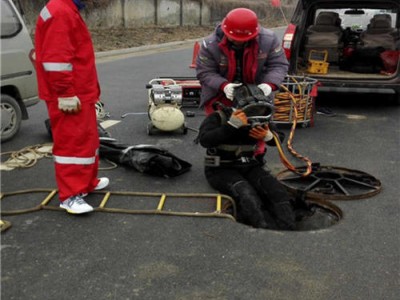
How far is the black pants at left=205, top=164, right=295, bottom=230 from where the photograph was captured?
13.0 ft

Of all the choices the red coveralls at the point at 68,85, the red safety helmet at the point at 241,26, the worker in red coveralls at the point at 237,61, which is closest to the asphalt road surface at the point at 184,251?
the red coveralls at the point at 68,85

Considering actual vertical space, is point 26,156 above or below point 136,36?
above

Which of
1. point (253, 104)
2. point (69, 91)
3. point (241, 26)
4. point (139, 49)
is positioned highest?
point (241, 26)

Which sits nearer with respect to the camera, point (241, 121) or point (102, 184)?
point (241, 121)

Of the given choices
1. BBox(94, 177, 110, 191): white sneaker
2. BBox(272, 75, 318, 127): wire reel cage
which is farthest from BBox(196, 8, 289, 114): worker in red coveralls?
BBox(272, 75, 318, 127): wire reel cage

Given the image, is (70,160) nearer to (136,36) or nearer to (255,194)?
(255,194)

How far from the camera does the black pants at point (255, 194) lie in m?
3.95

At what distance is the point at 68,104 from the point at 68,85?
15 cm

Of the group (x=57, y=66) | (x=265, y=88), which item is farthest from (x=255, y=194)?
(x=57, y=66)

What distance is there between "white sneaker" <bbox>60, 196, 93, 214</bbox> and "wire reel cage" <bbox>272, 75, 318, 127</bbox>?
329 centimetres

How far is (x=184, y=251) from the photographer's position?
335 cm

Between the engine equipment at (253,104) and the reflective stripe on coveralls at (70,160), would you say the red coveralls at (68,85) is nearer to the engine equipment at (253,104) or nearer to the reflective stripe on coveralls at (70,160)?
the reflective stripe on coveralls at (70,160)

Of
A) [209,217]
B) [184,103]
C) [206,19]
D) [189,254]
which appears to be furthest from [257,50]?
[206,19]

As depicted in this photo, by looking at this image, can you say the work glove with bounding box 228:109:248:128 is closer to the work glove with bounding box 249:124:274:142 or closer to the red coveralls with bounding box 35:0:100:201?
the work glove with bounding box 249:124:274:142
